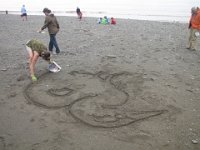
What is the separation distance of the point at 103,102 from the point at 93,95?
499 millimetres

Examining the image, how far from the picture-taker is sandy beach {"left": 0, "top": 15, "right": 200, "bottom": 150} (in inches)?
236

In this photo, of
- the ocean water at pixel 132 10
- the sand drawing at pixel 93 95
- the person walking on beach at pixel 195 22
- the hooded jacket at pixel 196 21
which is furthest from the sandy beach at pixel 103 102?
the ocean water at pixel 132 10

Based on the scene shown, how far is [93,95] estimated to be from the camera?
7898 millimetres

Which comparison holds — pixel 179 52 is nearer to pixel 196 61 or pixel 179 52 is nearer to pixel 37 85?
pixel 196 61

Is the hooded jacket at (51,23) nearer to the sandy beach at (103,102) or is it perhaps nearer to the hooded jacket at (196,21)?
the sandy beach at (103,102)

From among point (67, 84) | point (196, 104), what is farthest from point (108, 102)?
point (196, 104)

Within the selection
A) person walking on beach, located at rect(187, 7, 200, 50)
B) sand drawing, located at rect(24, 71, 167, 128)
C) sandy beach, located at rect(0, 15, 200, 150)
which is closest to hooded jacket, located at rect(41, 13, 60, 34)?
sandy beach, located at rect(0, 15, 200, 150)

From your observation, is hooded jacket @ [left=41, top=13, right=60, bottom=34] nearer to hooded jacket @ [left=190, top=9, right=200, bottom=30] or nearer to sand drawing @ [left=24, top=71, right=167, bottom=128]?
sand drawing @ [left=24, top=71, right=167, bottom=128]

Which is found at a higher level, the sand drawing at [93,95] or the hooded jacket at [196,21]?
the hooded jacket at [196,21]

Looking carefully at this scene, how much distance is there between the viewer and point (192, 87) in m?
8.54

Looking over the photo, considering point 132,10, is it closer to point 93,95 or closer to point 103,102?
point 93,95

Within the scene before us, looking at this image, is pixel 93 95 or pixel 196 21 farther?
pixel 196 21

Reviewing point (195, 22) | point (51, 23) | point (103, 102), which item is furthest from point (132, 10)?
point (103, 102)

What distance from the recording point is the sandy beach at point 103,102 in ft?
19.7
